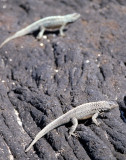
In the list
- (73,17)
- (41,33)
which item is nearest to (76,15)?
(73,17)

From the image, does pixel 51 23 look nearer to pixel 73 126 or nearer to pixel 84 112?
Result: pixel 84 112

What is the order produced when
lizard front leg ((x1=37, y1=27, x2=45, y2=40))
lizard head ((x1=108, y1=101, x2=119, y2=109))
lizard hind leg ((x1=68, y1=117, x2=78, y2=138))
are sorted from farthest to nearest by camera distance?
lizard front leg ((x1=37, y1=27, x2=45, y2=40)), lizard head ((x1=108, y1=101, x2=119, y2=109)), lizard hind leg ((x1=68, y1=117, x2=78, y2=138))

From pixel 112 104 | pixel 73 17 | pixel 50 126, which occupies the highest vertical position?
pixel 73 17

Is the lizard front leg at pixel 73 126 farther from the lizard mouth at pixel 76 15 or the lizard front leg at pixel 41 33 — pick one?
the lizard mouth at pixel 76 15

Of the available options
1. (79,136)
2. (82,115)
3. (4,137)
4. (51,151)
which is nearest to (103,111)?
(82,115)

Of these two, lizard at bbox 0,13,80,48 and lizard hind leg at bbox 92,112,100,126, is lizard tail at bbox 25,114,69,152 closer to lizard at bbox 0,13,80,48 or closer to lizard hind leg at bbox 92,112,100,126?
lizard hind leg at bbox 92,112,100,126

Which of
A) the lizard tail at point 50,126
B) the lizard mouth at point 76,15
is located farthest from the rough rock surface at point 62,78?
the lizard mouth at point 76,15

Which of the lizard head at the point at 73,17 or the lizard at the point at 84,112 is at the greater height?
the lizard head at the point at 73,17

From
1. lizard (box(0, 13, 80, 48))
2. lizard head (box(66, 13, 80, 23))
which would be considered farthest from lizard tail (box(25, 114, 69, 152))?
lizard head (box(66, 13, 80, 23))
